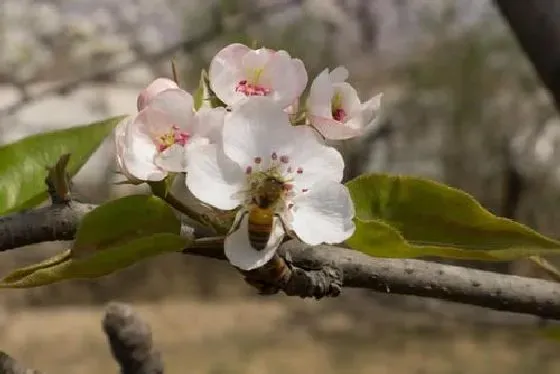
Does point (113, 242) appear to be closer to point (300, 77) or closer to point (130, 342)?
point (300, 77)

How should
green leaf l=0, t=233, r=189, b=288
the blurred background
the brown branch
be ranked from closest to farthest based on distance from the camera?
green leaf l=0, t=233, r=189, b=288, the brown branch, the blurred background

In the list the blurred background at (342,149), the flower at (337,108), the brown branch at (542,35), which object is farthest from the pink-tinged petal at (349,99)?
the blurred background at (342,149)

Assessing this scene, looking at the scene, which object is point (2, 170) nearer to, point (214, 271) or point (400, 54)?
point (214, 271)

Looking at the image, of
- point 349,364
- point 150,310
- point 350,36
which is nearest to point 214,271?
point 150,310

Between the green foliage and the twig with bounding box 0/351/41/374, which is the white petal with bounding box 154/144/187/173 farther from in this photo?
the twig with bounding box 0/351/41/374

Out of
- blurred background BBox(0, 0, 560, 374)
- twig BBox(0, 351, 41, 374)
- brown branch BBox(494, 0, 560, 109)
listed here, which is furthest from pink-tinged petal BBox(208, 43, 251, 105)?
blurred background BBox(0, 0, 560, 374)

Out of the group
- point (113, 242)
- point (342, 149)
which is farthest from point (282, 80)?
point (342, 149)

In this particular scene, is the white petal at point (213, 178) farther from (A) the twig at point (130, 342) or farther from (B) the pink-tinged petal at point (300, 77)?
(A) the twig at point (130, 342)
